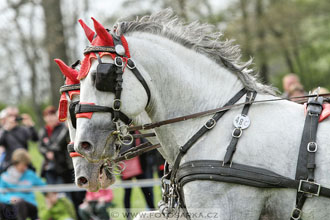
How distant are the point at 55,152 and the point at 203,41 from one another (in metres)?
5.40

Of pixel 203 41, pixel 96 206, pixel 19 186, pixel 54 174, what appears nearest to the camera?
pixel 203 41

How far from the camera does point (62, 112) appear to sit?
15.1 ft

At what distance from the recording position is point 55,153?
826 centimetres

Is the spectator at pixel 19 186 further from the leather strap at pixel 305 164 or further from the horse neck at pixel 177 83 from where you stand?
the leather strap at pixel 305 164

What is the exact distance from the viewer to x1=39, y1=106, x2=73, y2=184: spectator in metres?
8.24

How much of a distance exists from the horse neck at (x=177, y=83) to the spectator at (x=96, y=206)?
13.1 feet

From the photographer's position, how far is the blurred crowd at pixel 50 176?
7.07m

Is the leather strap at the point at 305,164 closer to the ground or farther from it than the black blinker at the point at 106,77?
closer to the ground

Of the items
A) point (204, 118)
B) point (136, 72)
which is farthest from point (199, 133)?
point (136, 72)

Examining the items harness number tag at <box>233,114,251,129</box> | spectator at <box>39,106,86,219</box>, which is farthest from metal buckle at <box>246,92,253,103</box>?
spectator at <box>39,106,86,219</box>

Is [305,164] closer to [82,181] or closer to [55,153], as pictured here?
[82,181]

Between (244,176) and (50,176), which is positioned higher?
(50,176)

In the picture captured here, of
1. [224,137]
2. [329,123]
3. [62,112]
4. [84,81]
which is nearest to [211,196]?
[224,137]

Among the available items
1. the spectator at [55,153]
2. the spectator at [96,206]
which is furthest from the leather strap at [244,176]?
the spectator at [55,153]
